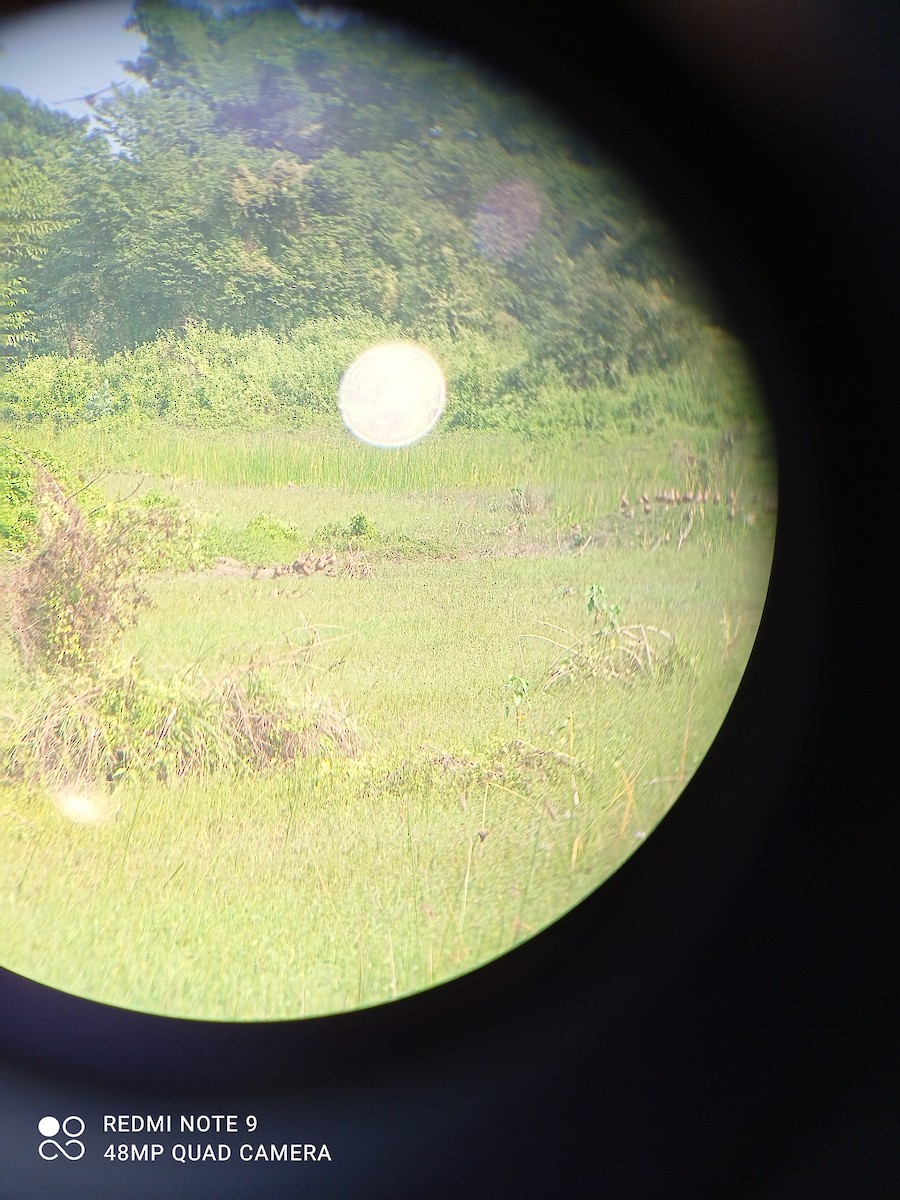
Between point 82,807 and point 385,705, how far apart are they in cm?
74

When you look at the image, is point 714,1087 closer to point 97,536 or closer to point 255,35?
point 97,536

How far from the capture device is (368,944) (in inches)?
63.3

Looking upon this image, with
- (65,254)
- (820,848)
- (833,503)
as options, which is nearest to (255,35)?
(65,254)

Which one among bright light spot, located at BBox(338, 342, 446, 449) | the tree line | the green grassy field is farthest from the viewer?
bright light spot, located at BBox(338, 342, 446, 449)

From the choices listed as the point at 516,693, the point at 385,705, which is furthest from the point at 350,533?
the point at 516,693

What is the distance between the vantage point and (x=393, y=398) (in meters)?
2.24

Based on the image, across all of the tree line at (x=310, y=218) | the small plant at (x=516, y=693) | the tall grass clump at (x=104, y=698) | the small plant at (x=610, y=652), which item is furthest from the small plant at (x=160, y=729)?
the tree line at (x=310, y=218)

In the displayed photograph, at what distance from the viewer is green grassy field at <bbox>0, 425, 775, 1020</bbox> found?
5.14 ft

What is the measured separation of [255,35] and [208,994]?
1.87 meters

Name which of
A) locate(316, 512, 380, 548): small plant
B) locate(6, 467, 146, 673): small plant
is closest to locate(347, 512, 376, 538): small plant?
locate(316, 512, 380, 548): small plant

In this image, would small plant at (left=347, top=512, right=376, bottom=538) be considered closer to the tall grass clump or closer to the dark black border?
the tall grass clump

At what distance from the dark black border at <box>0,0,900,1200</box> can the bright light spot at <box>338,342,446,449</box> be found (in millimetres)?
1274

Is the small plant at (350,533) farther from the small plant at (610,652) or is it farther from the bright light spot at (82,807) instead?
the bright light spot at (82,807)

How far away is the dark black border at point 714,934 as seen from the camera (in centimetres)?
87
